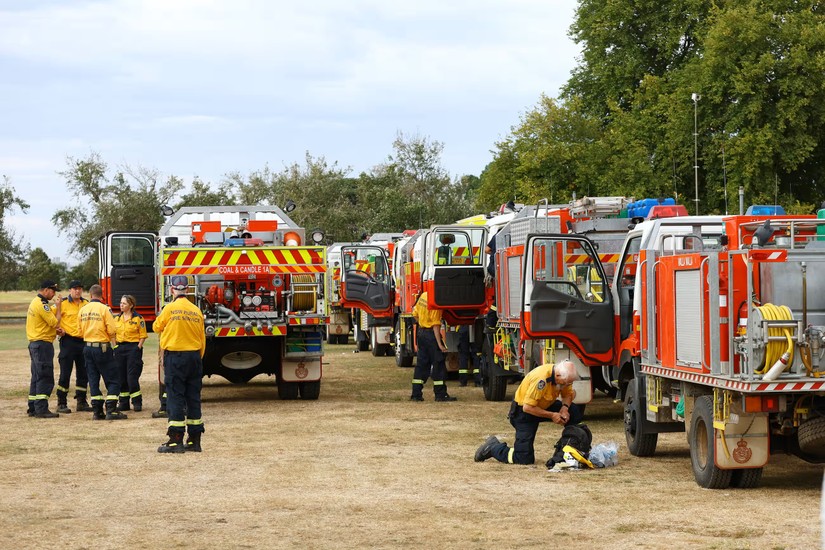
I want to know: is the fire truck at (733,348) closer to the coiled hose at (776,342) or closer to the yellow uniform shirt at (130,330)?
A: the coiled hose at (776,342)

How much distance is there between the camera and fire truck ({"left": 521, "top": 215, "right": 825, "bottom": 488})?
32.0 ft

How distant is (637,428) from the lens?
41.8 feet

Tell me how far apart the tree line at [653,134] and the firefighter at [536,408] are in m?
15.2

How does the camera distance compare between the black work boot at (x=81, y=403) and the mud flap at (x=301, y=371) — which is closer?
the black work boot at (x=81, y=403)

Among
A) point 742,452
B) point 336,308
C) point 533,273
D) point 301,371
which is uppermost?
point 533,273

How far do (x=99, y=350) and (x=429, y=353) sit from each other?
477cm

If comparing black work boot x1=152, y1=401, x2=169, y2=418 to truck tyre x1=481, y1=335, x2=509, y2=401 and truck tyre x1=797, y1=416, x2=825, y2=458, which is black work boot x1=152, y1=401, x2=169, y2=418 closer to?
truck tyre x1=481, y1=335, x2=509, y2=401

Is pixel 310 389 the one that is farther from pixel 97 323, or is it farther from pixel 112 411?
pixel 97 323

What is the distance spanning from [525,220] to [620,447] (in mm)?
4998

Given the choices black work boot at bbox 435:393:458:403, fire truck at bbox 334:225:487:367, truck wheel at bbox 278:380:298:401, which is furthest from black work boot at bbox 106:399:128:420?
fire truck at bbox 334:225:487:367

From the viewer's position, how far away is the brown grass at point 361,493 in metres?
8.77

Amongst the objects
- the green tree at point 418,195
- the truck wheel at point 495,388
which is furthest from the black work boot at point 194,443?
the green tree at point 418,195

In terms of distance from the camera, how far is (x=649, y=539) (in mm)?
8539

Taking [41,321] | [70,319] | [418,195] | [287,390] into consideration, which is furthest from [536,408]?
[418,195]
